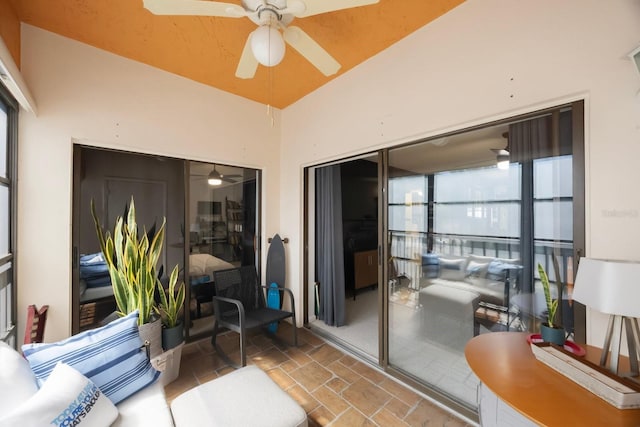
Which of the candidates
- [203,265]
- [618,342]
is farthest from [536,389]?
[203,265]

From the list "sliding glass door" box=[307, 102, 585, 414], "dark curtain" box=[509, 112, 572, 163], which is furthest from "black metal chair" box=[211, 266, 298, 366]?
"dark curtain" box=[509, 112, 572, 163]

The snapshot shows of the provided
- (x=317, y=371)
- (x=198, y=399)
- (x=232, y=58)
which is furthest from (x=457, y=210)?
(x=232, y=58)

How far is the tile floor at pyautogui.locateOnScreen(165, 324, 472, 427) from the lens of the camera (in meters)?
1.77

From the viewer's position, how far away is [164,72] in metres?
2.55

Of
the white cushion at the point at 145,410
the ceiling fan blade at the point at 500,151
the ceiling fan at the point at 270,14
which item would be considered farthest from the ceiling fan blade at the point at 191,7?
the white cushion at the point at 145,410

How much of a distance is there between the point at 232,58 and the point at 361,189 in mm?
2950

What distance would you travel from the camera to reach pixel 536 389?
0.99 metres

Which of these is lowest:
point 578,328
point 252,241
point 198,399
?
point 198,399

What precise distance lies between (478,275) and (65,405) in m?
2.41

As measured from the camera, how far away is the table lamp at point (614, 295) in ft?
3.00

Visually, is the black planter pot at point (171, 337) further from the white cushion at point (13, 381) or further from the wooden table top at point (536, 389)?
the wooden table top at point (536, 389)

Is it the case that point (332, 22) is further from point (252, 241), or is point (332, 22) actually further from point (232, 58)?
point (252, 241)

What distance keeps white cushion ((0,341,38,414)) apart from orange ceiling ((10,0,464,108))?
86.9 inches

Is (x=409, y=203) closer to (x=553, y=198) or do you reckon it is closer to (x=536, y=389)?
(x=553, y=198)
